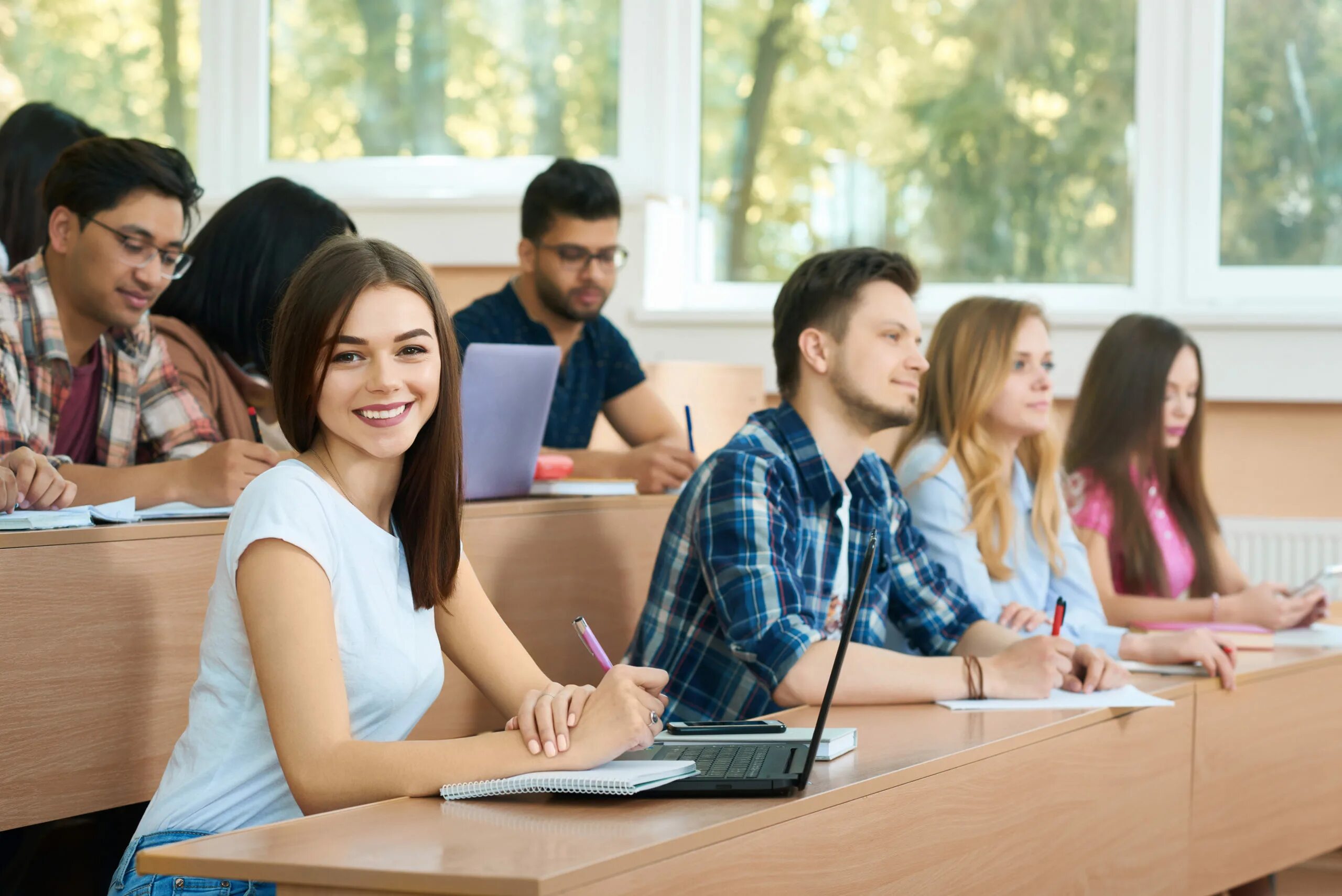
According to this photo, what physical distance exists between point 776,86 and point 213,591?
3371mm

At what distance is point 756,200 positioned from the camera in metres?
4.36

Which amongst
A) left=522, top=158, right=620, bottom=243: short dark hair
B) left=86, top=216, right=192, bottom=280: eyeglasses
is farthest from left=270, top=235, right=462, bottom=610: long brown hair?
left=522, top=158, right=620, bottom=243: short dark hair

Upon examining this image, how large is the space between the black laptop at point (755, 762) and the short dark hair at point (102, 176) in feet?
4.36

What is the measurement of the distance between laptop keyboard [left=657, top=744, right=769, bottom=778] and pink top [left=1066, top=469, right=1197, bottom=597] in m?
1.70

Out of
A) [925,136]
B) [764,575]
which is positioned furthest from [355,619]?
[925,136]

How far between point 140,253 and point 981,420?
1.39 meters

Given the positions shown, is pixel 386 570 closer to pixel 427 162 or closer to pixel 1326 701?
pixel 1326 701

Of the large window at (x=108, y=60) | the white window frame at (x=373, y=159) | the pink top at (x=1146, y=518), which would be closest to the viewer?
the pink top at (x=1146, y=518)

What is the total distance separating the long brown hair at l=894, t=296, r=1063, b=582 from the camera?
2.33m

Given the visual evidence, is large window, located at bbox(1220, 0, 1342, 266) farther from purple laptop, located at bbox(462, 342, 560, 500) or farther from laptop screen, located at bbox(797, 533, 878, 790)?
laptop screen, located at bbox(797, 533, 878, 790)

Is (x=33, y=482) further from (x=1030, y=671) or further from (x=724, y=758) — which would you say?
(x=1030, y=671)

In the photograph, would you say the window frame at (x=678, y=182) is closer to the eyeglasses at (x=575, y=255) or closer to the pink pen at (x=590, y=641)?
the eyeglasses at (x=575, y=255)

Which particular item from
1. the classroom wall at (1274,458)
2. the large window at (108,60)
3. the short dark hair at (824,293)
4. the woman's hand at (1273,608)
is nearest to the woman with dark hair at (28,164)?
the short dark hair at (824,293)

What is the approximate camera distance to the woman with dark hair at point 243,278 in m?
2.43
